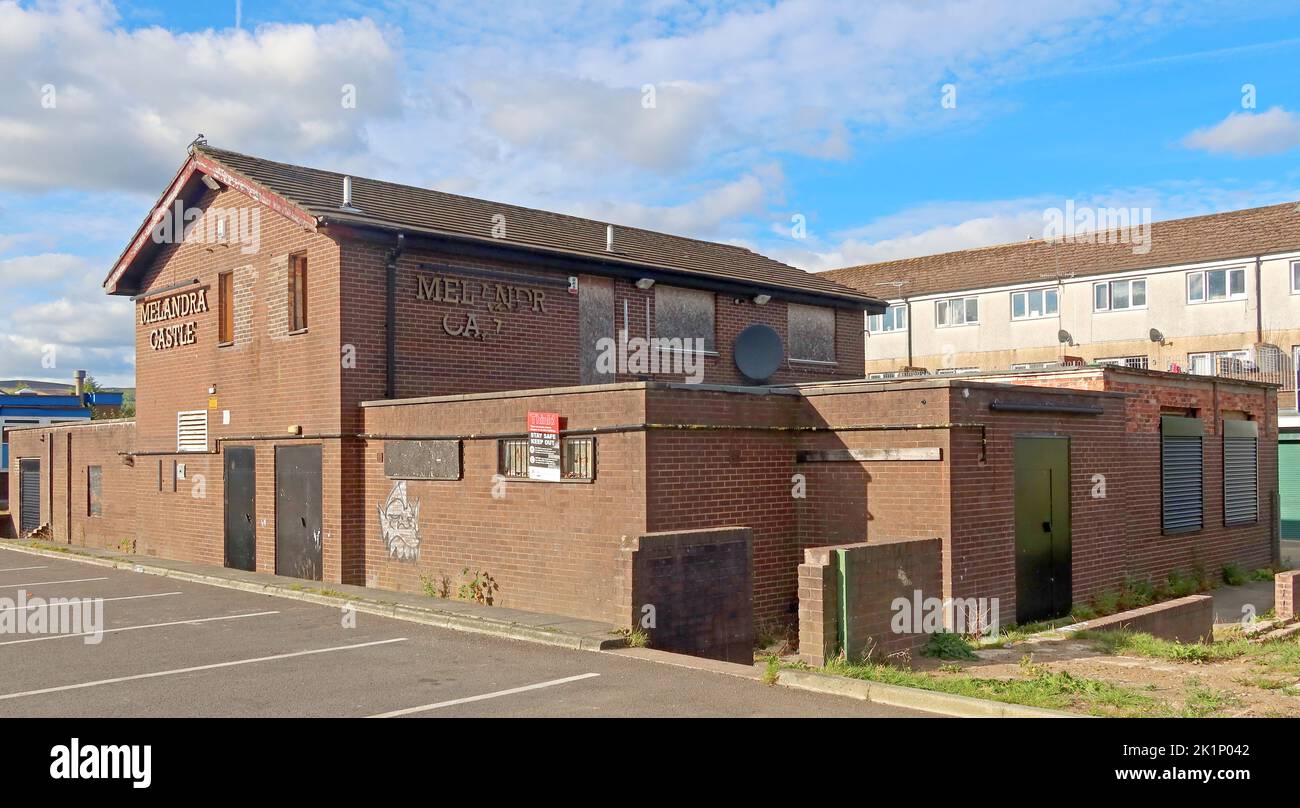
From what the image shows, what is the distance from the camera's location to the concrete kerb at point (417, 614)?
10.9 metres

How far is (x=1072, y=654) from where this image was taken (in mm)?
11266

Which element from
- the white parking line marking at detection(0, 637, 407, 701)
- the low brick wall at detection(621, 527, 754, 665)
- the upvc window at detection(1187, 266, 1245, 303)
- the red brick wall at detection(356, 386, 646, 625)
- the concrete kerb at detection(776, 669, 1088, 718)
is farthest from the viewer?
the upvc window at detection(1187, 266, 1245, 303)

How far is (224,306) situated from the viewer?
1970cm

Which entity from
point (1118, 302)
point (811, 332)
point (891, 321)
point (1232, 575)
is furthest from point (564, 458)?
point (891, 321)

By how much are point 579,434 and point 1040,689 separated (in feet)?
20.8

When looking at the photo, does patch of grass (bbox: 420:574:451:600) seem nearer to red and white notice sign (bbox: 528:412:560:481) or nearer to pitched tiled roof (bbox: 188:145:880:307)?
red and white notice sign (bbox: 528:412:560:481)

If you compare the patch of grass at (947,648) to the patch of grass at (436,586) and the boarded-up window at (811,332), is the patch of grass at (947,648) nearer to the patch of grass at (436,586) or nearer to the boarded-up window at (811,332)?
the patch of grass at (436,586)

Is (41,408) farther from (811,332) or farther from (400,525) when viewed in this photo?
(400,525)

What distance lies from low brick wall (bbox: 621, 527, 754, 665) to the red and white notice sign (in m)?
2.48

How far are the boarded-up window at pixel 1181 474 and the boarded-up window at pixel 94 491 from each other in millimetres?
22174

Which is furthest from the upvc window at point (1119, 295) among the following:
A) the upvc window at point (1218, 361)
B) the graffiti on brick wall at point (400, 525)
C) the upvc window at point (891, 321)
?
the graffiti on brick wall at point (400, 525)

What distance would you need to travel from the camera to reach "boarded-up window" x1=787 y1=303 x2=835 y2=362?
23047mm

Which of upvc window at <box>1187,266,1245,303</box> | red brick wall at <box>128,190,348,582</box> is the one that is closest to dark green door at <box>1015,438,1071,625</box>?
red brick wall at <box>128,190,348,582</box>
